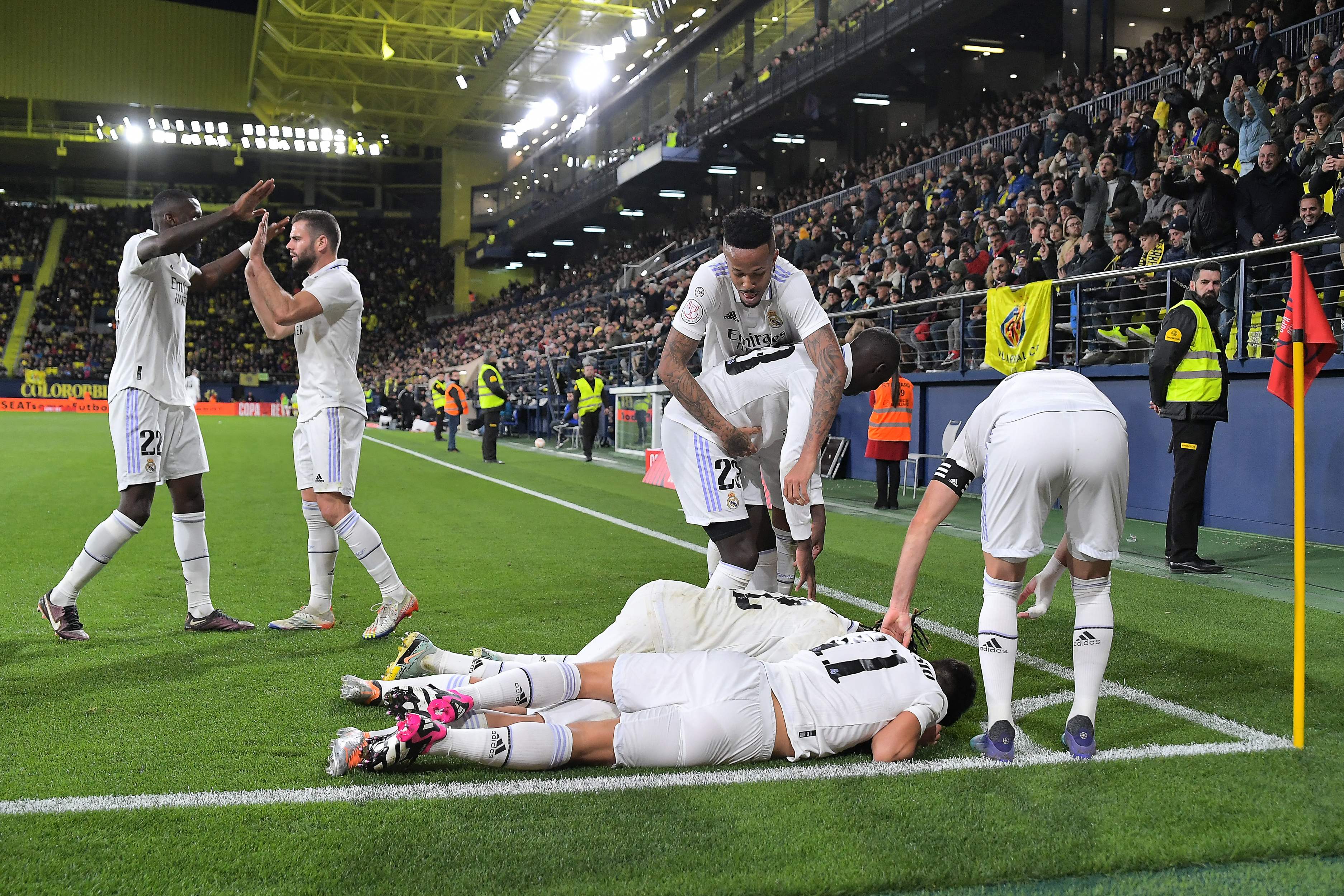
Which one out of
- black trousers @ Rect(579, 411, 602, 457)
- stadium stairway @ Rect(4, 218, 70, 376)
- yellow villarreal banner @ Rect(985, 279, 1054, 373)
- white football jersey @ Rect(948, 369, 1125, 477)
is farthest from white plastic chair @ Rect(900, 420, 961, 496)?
stadium stairway @ Rect(4, 218, 70, 376)

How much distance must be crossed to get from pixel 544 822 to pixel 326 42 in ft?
153

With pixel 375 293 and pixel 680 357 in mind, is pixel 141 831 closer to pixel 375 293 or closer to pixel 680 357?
pixel 680 357

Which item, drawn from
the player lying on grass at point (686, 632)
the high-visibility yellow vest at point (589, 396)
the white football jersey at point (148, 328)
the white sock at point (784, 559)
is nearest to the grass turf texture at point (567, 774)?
the player lying on grass at point (686, 632)

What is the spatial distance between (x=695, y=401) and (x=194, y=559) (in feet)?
9.88

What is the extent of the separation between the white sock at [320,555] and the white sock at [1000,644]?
11.7 ft

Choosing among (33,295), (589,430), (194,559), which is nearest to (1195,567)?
(194,559)

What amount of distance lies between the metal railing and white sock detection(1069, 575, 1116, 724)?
6.43 m

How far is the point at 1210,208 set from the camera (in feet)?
35.5

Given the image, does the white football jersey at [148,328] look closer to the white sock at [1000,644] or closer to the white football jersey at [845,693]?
the white football jersey at [845,693]

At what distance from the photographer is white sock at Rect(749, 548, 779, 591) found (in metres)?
4.96

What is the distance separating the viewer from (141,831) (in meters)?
2.89

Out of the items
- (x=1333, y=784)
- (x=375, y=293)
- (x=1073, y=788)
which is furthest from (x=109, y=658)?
(x=375, y=293)

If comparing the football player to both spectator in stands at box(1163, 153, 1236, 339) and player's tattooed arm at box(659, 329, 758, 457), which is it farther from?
spectator in stands at box(1163, 153, 1236, 339)

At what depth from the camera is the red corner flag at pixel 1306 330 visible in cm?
394
